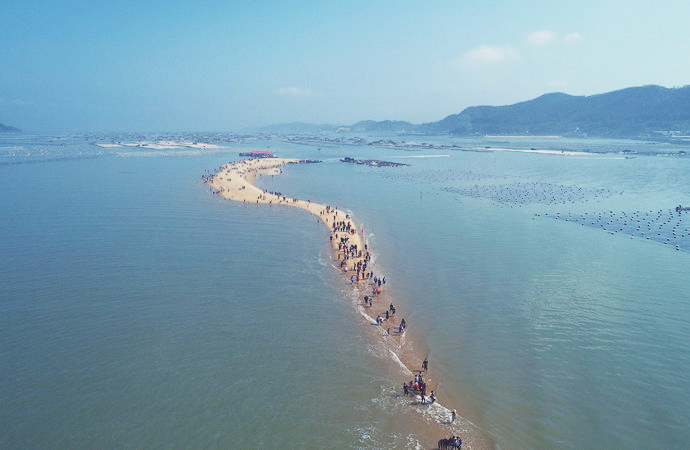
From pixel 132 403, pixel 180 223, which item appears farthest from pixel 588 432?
pixel 180 223

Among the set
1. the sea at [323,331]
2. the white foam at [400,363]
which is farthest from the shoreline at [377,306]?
the sea at [323,331]

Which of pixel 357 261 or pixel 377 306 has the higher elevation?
pixel 357 261

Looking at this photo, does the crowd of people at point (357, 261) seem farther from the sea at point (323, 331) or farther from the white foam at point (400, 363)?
the sea at point (323, 331)

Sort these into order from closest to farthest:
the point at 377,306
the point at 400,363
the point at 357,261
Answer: the point at 400,363
the point at 377,306
the point at 357,261

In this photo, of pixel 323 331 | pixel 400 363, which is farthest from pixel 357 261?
pixel 400 363

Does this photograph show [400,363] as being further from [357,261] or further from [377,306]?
[357,261]

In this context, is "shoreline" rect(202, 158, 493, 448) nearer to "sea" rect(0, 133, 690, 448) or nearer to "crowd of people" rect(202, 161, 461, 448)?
"crowd of people" rect(202, 161, 461, 448)

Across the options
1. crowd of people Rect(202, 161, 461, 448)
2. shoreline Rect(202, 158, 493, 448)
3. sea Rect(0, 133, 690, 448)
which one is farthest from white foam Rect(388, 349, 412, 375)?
crowd of people Rect(202, 161, 461, 448)
